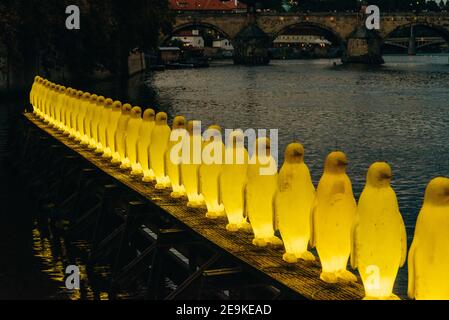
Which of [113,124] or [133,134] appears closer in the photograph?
[133,134]

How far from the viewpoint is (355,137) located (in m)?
41.8

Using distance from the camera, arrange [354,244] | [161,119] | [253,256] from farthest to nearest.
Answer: [161,119] < [253,256] < [354,244]

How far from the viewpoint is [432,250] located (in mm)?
7691

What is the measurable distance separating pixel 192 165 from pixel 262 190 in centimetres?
235

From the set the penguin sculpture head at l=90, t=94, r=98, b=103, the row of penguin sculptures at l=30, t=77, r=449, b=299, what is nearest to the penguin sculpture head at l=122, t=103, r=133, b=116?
the row of penguin sculptures at l=30, t=77, r=449, b=299

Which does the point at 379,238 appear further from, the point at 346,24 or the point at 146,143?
the point at 346,24

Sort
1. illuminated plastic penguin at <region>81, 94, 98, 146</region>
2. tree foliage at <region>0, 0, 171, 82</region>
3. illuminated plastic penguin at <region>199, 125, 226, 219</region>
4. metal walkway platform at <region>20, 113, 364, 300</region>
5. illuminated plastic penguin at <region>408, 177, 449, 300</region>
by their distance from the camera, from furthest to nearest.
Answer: tree foliage at <region>0, 0, 171, 82</region>
illuminated plastic penguin at <region>81, 94, 98, 146</region>
illuminated plastic penguin at <region>199, 125, 226, 219</region>
metal walkway platform at <region>20, 113, 364, 300</region>
illuminated plastic penguin at <region>408, 177, 449, 300</region>

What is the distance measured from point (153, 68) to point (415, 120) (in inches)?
2976

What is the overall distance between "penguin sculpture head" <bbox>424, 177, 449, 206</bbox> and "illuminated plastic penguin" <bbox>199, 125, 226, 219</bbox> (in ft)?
14.0

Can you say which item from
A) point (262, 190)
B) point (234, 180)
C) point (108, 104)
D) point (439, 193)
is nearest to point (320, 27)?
point (108, 104)

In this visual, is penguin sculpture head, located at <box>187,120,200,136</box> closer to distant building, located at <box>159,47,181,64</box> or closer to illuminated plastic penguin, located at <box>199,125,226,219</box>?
illuminated plastic penguin, located at <box>199,125,226,219</box>

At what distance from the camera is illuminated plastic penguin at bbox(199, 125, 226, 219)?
1179 cm

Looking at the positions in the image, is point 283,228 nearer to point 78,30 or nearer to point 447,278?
point 447,278

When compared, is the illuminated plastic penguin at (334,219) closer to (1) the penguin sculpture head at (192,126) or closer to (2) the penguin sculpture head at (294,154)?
(2) the penguin sculpture head at (294,154)
